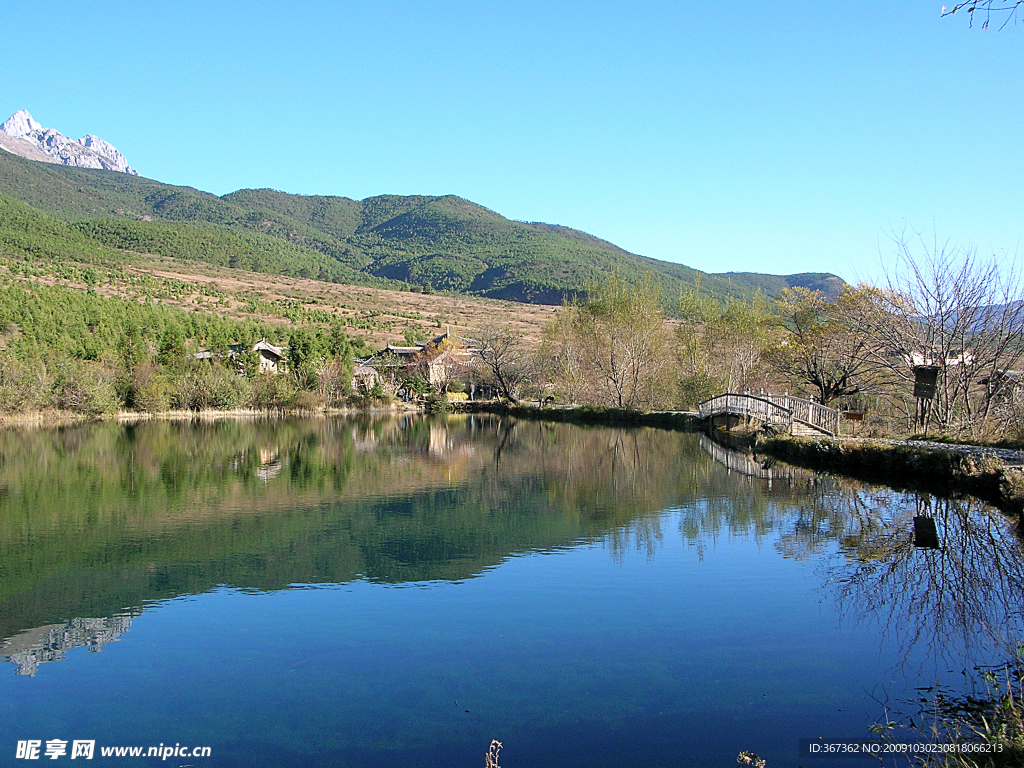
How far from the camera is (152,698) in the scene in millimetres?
6336

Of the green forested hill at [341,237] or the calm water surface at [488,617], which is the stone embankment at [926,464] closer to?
the calm water surface at [488,617]

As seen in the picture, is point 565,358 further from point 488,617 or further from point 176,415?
point 488,617

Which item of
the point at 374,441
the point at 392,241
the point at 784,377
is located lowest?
the point at 374,441

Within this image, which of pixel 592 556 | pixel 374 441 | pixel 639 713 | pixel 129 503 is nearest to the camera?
pixel 639 713

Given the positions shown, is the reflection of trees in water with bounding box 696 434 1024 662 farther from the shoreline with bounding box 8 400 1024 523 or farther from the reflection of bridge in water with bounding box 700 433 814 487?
the reflection of bridge in water with bounding box 700 433 814 487

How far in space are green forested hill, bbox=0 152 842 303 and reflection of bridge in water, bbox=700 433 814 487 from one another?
6624 centimetres

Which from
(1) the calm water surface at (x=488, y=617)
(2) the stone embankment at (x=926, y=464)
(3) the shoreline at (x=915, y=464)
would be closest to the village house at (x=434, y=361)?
(3) the shoreline at (x=915, y=464)

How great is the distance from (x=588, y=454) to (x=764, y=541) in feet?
39.7

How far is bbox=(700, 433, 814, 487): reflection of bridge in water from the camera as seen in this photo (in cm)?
1764

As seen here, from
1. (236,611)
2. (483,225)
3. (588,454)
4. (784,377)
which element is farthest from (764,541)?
(483,225)

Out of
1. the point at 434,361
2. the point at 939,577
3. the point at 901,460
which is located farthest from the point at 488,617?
the point at 434,361

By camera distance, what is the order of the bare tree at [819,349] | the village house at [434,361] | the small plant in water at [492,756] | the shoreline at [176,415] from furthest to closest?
1. the village house at [434,361]
2. the shoreline at [176,415]
3. the bare tree at [819,349]
4. the small plant in water at [492,756]

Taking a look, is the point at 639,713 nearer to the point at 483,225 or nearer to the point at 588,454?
the point at 588,454

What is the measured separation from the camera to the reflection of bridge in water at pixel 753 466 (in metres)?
17.6
